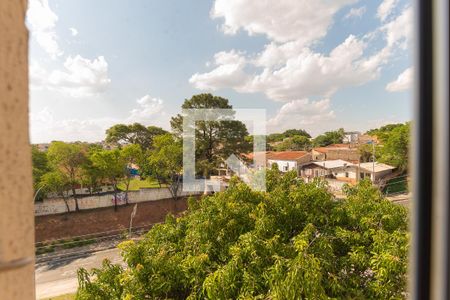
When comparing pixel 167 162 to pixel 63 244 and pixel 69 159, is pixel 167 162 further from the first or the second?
pixel 63 244

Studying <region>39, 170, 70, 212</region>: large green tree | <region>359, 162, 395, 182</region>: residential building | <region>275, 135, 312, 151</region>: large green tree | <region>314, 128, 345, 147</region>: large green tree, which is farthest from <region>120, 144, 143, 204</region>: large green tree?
<region>314, 128, 345, 147</region>: large green tree

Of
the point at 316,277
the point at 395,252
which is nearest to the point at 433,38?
the point at 316,277

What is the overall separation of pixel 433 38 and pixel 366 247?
253 cm

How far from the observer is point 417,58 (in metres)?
0.56

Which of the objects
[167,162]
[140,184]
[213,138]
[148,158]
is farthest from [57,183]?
[213,138]

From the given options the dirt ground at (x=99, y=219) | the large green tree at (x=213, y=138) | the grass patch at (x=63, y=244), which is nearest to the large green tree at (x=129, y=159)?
the dirt ground at (x=99, y=219)

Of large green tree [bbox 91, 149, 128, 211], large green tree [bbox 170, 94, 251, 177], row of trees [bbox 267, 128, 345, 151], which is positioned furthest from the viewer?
row of trees [bbox 267, 128, 345, 151]

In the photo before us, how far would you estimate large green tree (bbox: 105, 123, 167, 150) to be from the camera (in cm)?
1368

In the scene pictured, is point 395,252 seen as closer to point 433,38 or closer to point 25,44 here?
point 433,38

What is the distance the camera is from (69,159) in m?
9.40

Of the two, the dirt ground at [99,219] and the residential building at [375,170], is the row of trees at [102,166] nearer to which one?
the dirt ground at [99,219]

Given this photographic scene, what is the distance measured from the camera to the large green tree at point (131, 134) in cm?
1368

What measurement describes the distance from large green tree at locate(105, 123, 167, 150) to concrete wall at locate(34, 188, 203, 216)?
3.25 metres

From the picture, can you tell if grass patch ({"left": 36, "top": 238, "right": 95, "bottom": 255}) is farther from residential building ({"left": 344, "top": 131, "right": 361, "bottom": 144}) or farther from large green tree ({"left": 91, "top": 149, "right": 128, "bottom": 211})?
residential building ({"left": 344, "top": 131, "right": 361, "bottom": 144})
